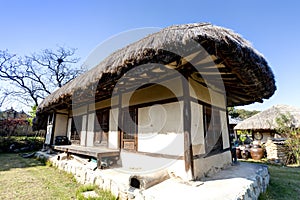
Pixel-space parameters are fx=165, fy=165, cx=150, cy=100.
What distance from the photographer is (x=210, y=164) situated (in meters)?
3.86

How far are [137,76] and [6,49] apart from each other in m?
16.4

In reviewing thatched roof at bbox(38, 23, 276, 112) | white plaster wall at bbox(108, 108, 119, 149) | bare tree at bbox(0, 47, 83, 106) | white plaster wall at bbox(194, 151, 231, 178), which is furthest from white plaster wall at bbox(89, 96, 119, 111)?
bare tree at bbox(0, 47, 83, 106)

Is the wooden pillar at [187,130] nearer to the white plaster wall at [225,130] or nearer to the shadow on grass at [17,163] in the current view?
the white plaster wall at [225,130]

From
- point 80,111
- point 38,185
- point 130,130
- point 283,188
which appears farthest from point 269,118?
point 38,185

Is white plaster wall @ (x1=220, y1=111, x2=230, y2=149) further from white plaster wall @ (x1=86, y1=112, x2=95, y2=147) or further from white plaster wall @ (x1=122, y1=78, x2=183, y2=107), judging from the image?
white plaster wall @ (x1=86, y1=112, x2=95, y2=147)

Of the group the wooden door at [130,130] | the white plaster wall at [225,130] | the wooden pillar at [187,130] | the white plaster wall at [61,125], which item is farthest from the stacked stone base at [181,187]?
the white plaster wall at [61,125]

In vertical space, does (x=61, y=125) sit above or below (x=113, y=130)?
above

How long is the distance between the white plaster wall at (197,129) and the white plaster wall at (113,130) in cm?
232

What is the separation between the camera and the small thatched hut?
9.82 metres

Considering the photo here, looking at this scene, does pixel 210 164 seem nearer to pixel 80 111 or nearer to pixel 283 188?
pixel 283 188

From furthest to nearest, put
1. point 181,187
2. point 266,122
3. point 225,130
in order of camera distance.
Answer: point 266,122
point 225,130
point 181,187

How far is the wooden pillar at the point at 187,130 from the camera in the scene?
311 cm

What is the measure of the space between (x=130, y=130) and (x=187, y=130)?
5.95 feet

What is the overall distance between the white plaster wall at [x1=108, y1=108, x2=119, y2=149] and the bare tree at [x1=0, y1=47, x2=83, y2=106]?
13486 millimetres
